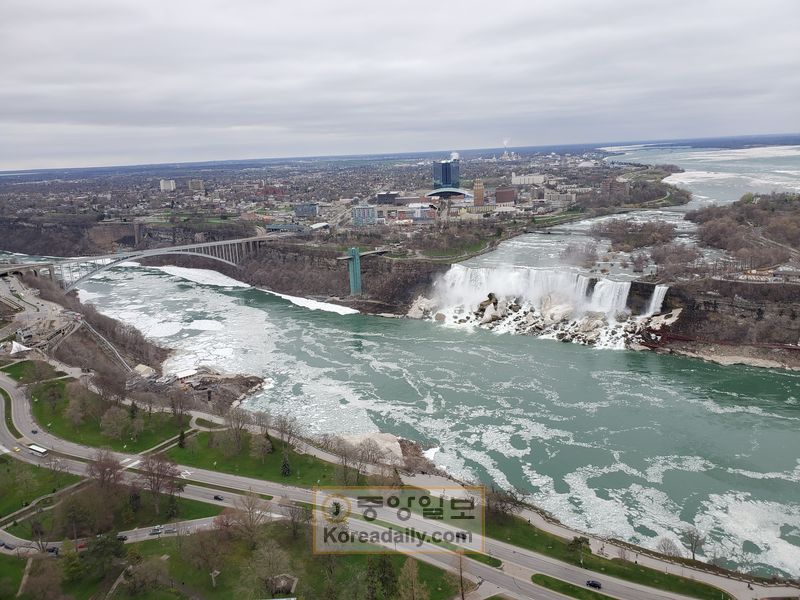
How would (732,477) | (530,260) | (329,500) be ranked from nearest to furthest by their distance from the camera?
(329,500), (732,477), (530,260)

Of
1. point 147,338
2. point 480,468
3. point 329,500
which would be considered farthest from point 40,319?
point 480,468

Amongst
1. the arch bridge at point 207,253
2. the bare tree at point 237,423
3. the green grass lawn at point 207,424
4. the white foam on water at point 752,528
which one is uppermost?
the arch bridge at point 207,253

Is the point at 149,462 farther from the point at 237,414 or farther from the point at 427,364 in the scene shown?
the point at 427,364

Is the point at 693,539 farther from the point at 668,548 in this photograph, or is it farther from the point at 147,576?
the point at 147,576

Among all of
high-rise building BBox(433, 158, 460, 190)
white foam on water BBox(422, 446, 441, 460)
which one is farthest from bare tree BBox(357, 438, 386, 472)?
high-rise building BBox(433, 158, 460, 190)

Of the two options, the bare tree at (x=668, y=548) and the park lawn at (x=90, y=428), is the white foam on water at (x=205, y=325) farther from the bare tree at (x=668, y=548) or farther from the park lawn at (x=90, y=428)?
the bare tree at (x=668, y=548)

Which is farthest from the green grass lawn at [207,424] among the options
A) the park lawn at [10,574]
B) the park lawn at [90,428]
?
the park lawn at [10,574]

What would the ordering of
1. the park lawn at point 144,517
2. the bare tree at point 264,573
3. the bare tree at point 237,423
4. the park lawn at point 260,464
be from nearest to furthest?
the bare tree at point 264,573 < the park lawn at point 144,517 < the park lawn at point 260,464 < the bare tree at point 237,423
